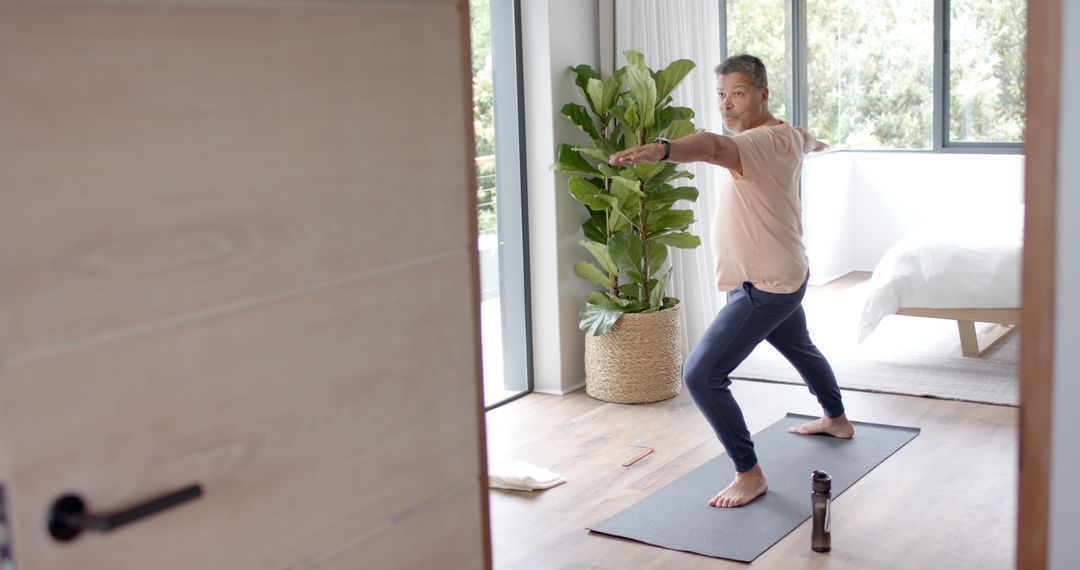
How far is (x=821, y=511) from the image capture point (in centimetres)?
333

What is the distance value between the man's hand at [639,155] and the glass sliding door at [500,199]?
178 centimetres

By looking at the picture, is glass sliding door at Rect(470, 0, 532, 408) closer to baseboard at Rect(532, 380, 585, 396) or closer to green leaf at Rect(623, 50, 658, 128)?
baseboard at Rect(532, 380, 585, 396)

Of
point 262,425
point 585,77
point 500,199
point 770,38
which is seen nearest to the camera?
point 262,425

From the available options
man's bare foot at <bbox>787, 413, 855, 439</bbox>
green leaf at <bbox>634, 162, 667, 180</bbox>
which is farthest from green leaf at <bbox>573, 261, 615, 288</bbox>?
man's bare foot at <bbox>787, 413, 855, 439</bbox>

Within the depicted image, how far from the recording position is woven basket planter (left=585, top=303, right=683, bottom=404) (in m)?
4.99

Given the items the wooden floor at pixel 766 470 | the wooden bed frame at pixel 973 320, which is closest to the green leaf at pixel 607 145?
the wooden floor at pixel 766 470

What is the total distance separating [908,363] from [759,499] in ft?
6.50

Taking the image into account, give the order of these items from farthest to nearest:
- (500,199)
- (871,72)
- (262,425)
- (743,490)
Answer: (871,72) → (500,199) → (743,490) → (262,425)

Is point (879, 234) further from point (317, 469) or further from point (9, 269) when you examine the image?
point (9, 269)

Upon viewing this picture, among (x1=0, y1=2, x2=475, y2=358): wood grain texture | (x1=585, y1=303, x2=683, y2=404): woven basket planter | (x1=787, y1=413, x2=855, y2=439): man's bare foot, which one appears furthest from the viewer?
(x1=585, y1=303, x2=683, y2=404): woven basket planter

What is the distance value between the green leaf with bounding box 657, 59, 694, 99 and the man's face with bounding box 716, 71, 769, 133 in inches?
42.4

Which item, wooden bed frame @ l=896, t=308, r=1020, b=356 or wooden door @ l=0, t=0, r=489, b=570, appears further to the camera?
wooden bed frame @ l=896, t=308, r=1020, b=356

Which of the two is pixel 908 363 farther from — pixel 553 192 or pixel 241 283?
pixel 241 283

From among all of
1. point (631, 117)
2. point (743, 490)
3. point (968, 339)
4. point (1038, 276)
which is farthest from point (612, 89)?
point (1038, 276)
